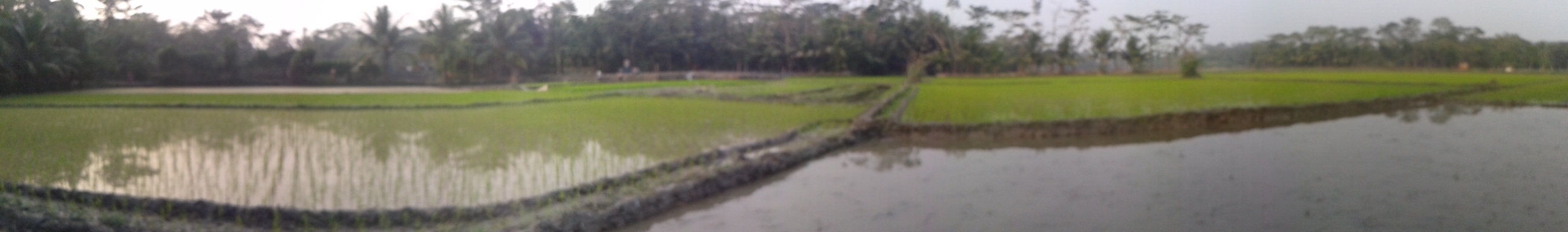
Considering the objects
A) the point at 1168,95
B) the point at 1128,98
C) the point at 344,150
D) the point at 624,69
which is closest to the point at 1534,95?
the point at 1168,95

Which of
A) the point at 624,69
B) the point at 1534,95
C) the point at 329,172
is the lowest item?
the point at 329,172

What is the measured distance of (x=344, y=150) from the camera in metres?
5.76

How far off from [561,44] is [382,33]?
6.14 feet

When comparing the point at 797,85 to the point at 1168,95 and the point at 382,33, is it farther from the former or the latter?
the point at 382,33

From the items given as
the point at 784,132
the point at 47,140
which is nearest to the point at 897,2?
the point at 784,132

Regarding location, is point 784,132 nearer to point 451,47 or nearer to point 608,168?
point 608,168

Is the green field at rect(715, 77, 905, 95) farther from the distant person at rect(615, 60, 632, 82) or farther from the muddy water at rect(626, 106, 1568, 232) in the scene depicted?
the muddy water at rect(626, 106, 1568, 232)

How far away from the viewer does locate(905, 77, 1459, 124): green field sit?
8.08 meters

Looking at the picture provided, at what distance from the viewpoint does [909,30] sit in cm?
951

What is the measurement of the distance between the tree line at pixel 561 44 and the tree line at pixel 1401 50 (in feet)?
1.90

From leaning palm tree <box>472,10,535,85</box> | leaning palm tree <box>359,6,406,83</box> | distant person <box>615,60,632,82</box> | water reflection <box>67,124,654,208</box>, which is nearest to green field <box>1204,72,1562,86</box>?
water reflection <box>67,124,654,208</box>

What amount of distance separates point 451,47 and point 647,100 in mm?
2004

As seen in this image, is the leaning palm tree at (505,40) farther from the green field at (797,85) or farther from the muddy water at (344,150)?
the green field at (797,85)

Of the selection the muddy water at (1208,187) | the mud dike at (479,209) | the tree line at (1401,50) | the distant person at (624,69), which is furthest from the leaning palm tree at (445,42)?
the tree line at (1401,50)
